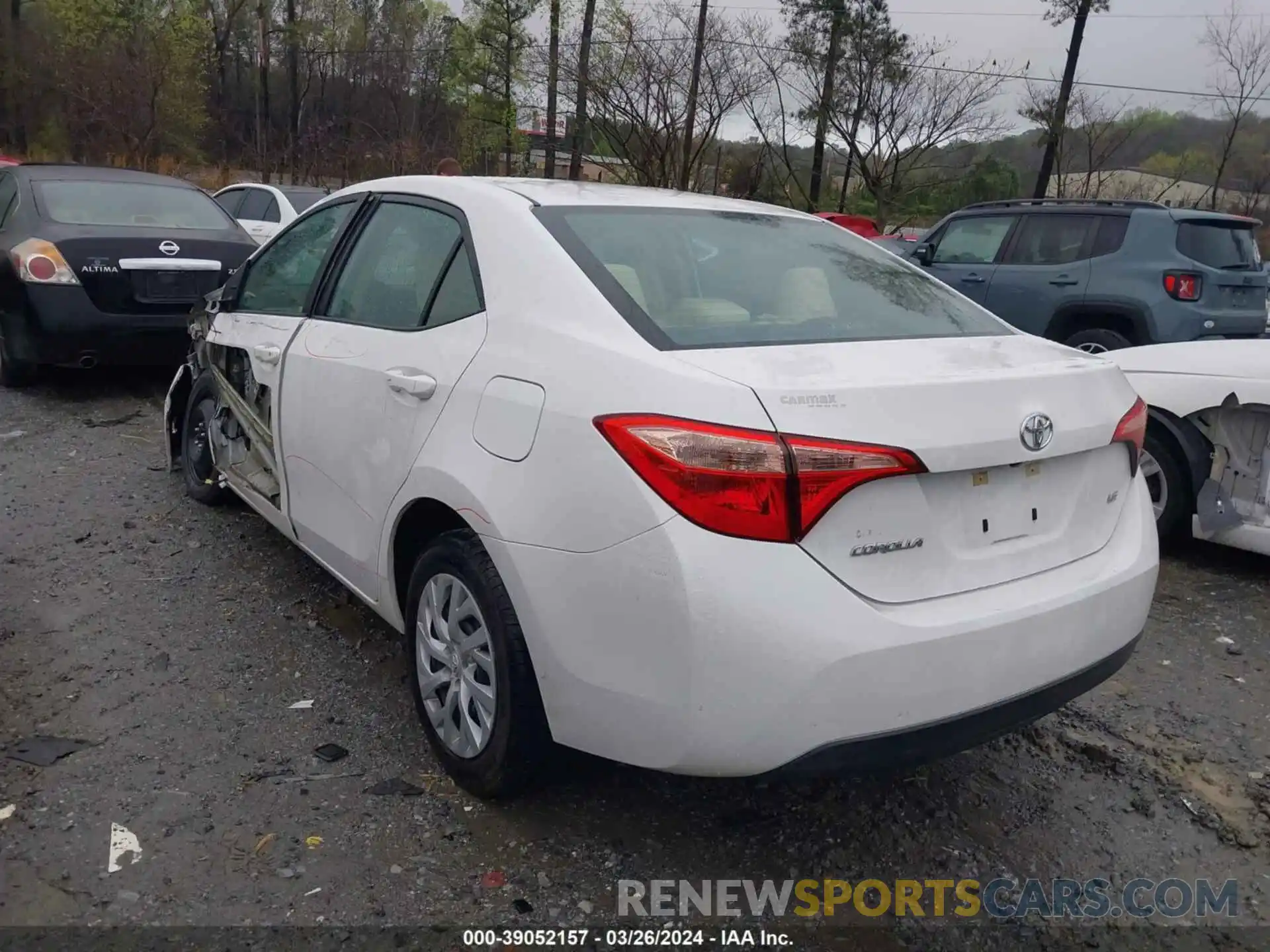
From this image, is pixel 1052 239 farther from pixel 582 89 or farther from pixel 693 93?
pixel 582 89

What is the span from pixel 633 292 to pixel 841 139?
1014 inches

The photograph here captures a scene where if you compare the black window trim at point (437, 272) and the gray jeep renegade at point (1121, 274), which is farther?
the gray jeep renegade at point (1121, 274)

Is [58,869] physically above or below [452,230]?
below

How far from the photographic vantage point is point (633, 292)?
2.59 meters

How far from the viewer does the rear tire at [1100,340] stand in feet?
27.1

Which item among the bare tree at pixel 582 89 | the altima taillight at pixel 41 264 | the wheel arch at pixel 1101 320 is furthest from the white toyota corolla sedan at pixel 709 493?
the bare tree at pixel 582 89

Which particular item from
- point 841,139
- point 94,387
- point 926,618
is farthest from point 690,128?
point 926,618

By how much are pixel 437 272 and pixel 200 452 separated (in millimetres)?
2537

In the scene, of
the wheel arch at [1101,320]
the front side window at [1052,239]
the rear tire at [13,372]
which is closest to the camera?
the rear tire at [13,372]

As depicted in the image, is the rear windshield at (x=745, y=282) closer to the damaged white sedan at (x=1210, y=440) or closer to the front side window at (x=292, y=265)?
the front side window at (x=292, y=265)

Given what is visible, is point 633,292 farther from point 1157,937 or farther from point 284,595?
point 284,595

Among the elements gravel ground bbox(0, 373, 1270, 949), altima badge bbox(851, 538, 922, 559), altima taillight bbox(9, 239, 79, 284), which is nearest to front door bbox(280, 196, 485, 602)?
gravel ground bbox(0, 373, 1270, 949)

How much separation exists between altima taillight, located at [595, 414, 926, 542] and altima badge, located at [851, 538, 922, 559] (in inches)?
4.9

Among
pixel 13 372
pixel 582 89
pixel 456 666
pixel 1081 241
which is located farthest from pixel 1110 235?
pixel 582 89
